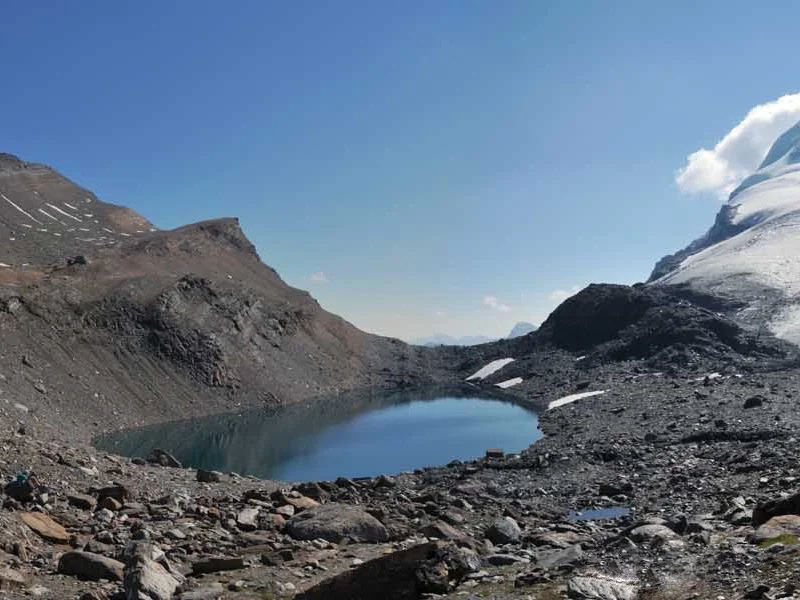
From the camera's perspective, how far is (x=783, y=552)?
10.3m

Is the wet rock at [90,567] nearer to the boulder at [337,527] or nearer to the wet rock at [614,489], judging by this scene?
the boulder at [337,527]

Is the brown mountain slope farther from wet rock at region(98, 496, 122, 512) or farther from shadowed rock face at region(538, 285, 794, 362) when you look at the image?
wet rock at region(98, 496, 122, 512)

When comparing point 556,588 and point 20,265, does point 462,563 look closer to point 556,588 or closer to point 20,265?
point 556,588

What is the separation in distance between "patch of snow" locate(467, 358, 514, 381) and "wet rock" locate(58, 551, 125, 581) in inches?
3668

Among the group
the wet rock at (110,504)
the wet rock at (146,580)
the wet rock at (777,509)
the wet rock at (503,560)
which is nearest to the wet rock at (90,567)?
the wet rock at (146,580)

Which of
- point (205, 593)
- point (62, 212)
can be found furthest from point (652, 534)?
point (62, 212)

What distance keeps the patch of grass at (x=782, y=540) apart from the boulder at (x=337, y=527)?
29.2 ft

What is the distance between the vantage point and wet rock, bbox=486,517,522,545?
1764 centimetres

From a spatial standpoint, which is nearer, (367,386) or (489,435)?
(489,435)

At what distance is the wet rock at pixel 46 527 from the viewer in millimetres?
14805

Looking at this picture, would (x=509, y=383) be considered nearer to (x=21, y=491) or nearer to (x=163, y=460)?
(x=163, y=460)

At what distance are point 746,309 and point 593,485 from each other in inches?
3331

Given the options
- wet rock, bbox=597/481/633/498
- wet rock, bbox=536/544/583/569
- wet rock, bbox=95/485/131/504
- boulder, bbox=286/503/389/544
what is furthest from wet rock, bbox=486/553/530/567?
wet rock, bbox=597/481/633/498

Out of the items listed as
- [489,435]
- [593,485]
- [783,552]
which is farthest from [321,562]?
[489,435]
